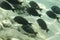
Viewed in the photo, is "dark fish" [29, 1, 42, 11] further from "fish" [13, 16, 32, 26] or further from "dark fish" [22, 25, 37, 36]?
"dark fish" [22, 25, 37, 36]

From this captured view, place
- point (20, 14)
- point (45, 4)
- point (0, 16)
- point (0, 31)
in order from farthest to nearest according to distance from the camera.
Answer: point (45, 4) → point (20, 14) → point (0, 16) → point (0, 31)

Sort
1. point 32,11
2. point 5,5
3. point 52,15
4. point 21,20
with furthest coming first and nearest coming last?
point 52,15
point 32,11
point 5,5
point 21,20

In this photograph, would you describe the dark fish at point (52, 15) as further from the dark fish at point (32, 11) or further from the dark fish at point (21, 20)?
the dark fish at point (21, 20)

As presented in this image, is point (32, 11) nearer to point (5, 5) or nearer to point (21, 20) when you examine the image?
point (21, 20)

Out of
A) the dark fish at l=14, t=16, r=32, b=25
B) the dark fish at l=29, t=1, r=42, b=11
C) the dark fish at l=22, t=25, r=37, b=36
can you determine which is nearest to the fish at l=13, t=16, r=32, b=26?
the dark fish at l=14, t=16, r=32, b=25

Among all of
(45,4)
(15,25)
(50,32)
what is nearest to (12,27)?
(15,25)

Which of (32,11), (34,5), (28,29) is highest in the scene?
(34,5)

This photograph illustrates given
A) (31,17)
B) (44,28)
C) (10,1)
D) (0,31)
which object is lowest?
(0,31)

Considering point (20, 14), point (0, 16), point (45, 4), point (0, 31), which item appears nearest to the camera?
point (0, 31)

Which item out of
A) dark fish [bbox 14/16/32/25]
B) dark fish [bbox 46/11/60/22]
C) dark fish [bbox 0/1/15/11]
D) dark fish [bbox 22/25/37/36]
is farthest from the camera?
dark fish [bbox 46/11/60/22]

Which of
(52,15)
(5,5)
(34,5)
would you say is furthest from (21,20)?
(52,15)

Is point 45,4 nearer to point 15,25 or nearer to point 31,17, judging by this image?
point 31,17
